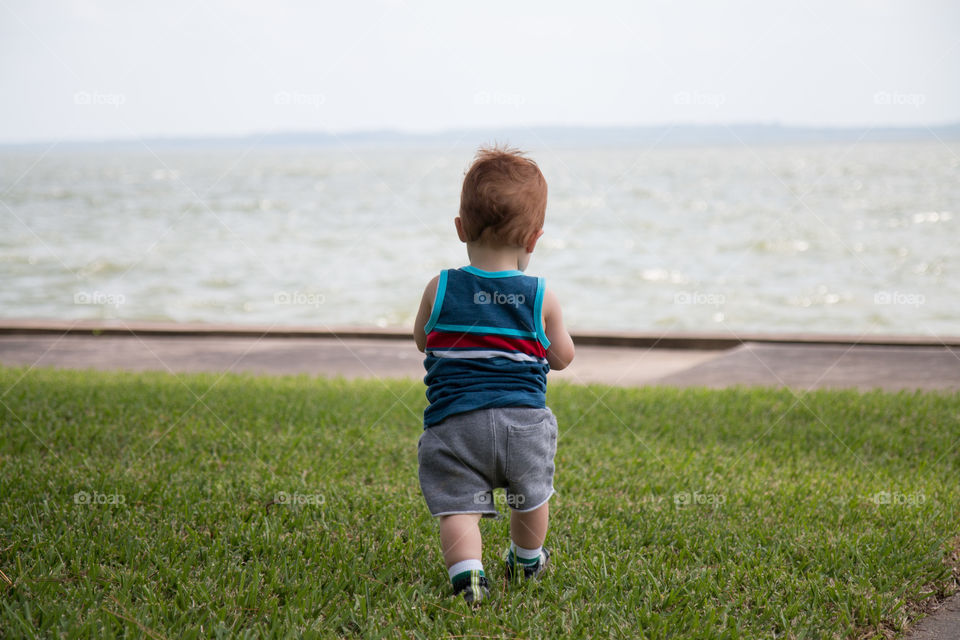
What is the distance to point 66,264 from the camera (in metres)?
20.4

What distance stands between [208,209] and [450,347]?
3306 cm

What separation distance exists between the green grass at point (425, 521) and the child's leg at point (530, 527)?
0.14m

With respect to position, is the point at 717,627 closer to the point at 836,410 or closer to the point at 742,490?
the point at 742,490

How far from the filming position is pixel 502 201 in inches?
99.4
